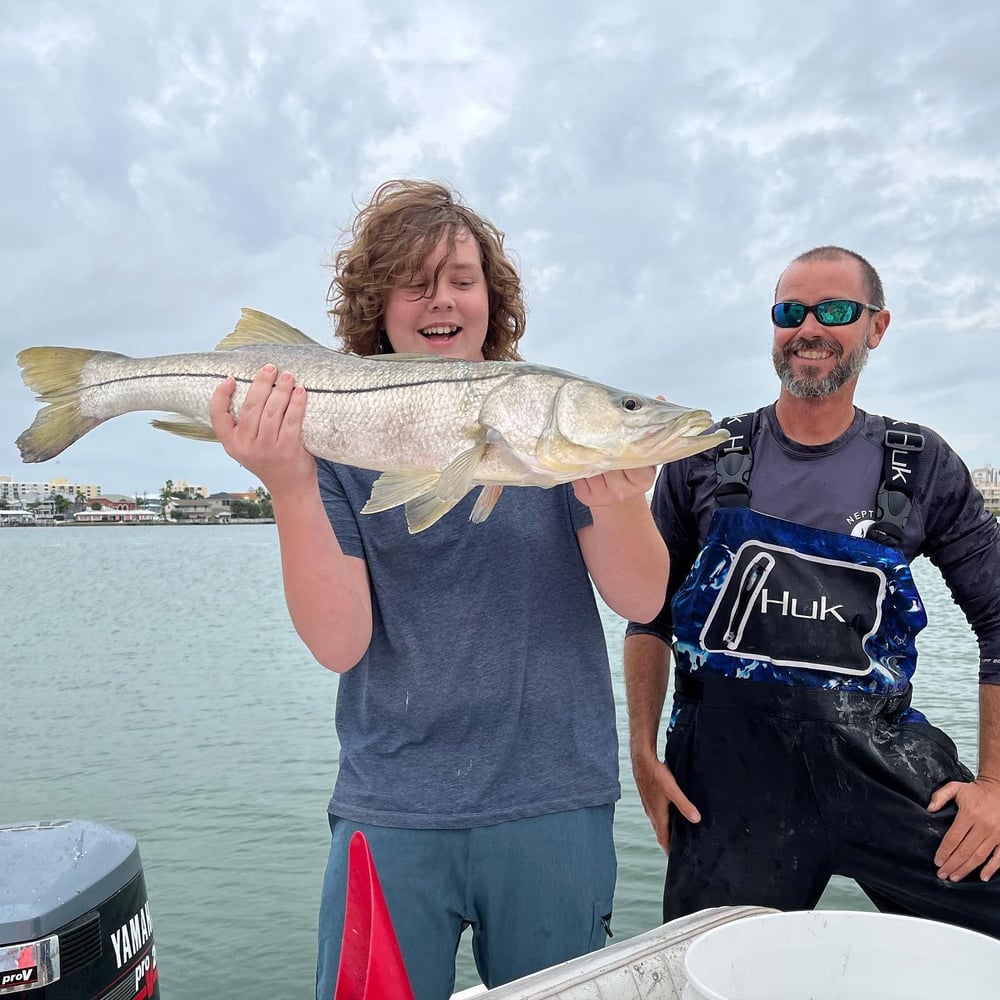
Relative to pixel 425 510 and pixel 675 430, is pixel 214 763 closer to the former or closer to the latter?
pixel 425 510

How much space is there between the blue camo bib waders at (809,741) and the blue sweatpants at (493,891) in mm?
1070

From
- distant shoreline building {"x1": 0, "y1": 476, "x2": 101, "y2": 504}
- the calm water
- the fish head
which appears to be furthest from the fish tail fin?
distant shoreline building {"x1": 0, "y1": 476, "x2": 101, "y2": 504}

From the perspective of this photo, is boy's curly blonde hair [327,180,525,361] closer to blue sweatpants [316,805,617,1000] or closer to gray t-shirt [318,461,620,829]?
gray t-shirt [318,461,620,829]

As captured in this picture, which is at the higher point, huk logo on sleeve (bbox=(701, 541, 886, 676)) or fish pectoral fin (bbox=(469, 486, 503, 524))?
fish pectoral fin (bbox=(469, 486, 503, 524))

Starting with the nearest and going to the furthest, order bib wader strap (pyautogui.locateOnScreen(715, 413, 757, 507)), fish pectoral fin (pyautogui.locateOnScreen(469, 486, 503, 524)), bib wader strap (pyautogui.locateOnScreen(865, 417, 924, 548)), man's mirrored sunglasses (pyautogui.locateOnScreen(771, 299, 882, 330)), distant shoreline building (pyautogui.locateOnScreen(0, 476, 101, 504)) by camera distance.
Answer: fish pectoral fin (pyautogui.locateOnScreen(469, 486, 503, 524)), bib wader strap (pyautogui.locateOnScreen(865, 417, 924, 548)), bib wader strap (pyautogui.locateOnScreen(715, 413, 757, 507)), man's mirrored sunglasses (pyautogui.locateOnScreen(771, 299, 882, 330)), distant shoreline building (pyautogui.locateOnScreen(0, 476, 101, 504))

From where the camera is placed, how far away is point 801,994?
1631 millimetres

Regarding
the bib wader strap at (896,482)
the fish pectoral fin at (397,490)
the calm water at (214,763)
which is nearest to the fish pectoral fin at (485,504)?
the fish pectoral fin at (397,490)

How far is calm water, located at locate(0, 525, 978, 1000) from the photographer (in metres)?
7.13

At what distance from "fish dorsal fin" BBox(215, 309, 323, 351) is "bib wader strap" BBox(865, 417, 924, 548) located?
6.76 feet

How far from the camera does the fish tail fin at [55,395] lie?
272 centimetres

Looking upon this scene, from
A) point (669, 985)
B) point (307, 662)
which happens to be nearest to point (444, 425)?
point (669, 985)

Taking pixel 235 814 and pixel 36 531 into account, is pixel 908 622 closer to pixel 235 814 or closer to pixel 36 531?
pixel 235 814

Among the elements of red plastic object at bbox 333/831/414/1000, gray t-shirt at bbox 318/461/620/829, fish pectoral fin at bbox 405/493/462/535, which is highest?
fish pectoral fin at bbox 405/493/462/535

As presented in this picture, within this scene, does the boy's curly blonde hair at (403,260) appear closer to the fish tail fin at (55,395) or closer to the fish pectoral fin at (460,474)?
the fish pectoral fin at (460,474)
